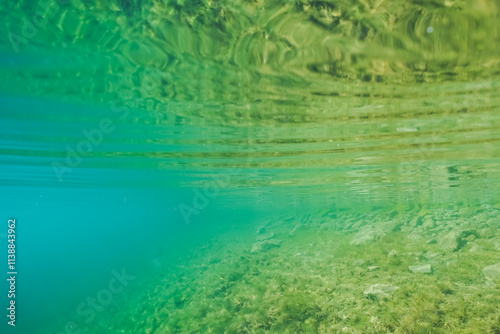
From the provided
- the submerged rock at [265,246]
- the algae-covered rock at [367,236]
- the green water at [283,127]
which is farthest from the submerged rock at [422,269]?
the submerged rock at [265,246]

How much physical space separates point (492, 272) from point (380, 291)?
192 inches

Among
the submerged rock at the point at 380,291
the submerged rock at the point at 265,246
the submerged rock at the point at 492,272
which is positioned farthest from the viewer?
the submerged rock at the point at 265,246

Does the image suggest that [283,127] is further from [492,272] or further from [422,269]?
[492,272]

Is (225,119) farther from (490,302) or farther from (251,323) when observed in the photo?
(490,302)

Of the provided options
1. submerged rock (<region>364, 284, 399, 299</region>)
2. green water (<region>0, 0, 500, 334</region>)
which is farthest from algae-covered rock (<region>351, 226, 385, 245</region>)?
submerged rock (<region>364, 284, 399, 299</region>)

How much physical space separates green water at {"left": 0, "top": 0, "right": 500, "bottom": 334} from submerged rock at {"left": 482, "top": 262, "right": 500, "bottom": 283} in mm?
69

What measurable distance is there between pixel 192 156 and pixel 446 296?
13.7 metres

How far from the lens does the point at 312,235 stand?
85.9 ft

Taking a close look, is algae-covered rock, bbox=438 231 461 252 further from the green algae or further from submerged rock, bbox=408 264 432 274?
submerged rock, bbox=408 264 432 274

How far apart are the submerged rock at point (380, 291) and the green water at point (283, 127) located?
300 millimetres

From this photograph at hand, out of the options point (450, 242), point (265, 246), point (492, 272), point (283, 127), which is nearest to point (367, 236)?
point (450, 242)

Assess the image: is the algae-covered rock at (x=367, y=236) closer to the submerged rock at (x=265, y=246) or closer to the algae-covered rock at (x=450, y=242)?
the algae-covered rock at (x=450, y=242)

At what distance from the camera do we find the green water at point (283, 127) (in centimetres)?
579

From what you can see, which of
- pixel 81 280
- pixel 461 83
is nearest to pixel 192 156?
pixel 461 83
